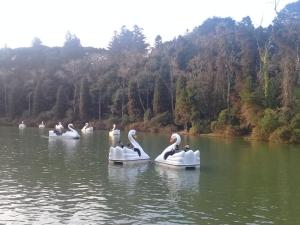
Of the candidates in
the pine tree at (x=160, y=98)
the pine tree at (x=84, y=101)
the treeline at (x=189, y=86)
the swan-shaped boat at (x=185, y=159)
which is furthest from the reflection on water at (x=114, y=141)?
the pine tree at (x=84, y=101)

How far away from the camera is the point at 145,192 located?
16.5m

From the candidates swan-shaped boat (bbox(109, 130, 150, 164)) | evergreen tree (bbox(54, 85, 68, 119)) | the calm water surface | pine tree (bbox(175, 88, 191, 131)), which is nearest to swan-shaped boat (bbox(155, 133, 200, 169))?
the calm water surface

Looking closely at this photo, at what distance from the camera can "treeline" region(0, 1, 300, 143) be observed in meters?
47.7

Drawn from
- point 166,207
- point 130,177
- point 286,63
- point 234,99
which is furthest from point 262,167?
point 234,99

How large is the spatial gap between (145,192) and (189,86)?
40334 millimetres

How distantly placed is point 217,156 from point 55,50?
9178 centimetres

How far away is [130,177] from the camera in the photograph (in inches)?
779

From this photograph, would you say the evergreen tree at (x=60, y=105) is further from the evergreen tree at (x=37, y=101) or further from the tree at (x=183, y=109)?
the tree at (x=183, y=109)

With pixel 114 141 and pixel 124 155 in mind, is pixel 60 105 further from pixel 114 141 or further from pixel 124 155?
pixel 124 155

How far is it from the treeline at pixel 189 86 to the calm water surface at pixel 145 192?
21.6 m

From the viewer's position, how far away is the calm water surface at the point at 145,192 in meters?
13.0

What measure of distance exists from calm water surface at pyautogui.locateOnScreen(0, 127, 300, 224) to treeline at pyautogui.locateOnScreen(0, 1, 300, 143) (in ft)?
70.7

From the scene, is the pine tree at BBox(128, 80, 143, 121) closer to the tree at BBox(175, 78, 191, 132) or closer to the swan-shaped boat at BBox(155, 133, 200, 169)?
the tree at BBox(175, 78, 191, 132)

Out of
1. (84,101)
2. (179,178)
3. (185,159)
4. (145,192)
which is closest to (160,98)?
(84,101)
